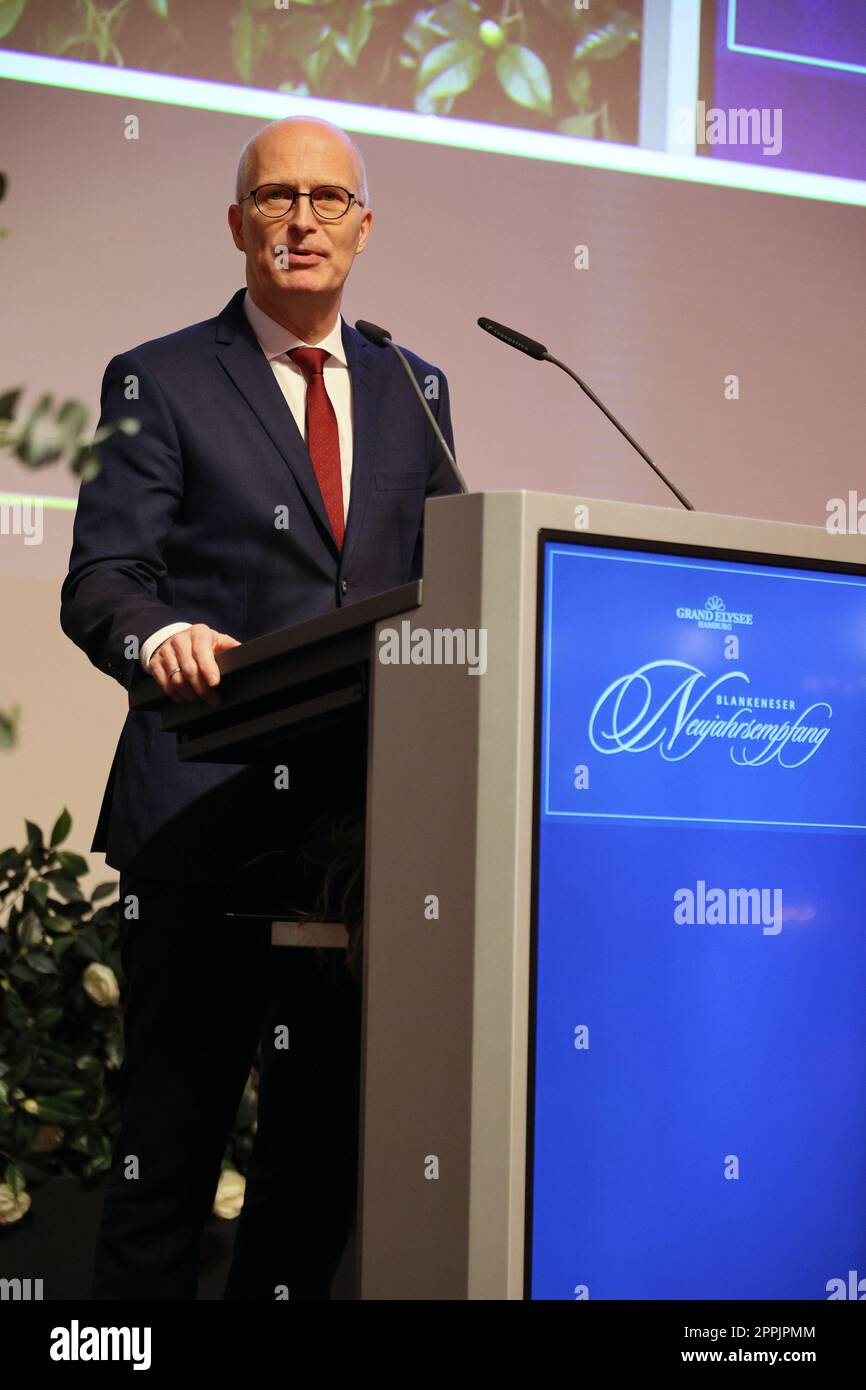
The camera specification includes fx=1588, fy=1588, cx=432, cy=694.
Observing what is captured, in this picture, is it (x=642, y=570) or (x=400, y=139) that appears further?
(x=400, y=139)

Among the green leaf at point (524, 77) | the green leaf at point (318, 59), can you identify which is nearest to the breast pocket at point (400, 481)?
the green leaf at point (318, 59)

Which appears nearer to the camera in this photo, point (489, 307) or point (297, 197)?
point (297, 197)

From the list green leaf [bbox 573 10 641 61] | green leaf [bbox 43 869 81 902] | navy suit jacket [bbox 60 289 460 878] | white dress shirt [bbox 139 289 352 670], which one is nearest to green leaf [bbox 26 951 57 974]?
green leaf [bbox 43 869 81 902]

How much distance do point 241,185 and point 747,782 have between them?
1.08 metres

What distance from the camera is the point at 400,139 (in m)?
3.33

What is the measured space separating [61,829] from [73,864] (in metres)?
0.07

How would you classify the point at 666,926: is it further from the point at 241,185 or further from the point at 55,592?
the point at 55,592

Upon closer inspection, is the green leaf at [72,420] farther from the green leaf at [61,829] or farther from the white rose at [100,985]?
the green leaf at [61,829]

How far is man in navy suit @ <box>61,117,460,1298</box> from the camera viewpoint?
5.57 ft

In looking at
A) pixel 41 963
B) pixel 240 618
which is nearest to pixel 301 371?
pixel 240 618

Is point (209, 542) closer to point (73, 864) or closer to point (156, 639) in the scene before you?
point (156, 639)

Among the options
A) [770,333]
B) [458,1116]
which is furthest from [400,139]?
[458,1116]

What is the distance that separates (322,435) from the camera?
1.88m

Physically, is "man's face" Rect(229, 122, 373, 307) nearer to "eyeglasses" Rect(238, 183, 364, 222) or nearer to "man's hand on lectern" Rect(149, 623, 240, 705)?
Answer: "eyeglasses" Rect(238, 183, 364, 222)
